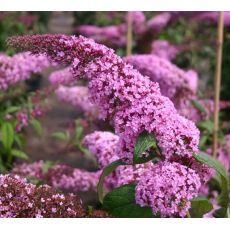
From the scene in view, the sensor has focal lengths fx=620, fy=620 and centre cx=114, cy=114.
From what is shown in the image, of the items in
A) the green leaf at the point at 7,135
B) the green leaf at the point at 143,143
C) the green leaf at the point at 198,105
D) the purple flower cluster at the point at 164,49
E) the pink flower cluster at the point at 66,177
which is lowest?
the pink flower cluster at the point at 66,177

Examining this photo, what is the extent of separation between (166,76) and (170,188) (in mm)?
1224

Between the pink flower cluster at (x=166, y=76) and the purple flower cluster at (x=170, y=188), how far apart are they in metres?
1.07

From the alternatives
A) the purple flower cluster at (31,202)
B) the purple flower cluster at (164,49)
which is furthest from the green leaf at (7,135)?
the purple flower cluster at (164,49)

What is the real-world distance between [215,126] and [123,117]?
1260 millimetres

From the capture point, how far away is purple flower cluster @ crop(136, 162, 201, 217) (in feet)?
4.74

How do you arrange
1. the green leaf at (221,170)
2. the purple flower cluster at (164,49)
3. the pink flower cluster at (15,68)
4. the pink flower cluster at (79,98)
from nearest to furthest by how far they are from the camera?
1. the green leaf at (221,170)
2. the pink flower cluster at (15,68)
3. the pink flower cluster at (79,98)
4. the purple flower cluster at (164,49)

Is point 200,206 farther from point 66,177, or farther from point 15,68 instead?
point 15,68

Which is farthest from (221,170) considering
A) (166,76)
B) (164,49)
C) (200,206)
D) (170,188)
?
(164,49)

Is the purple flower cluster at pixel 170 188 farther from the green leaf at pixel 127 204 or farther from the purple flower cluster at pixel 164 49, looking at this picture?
the purple flower cluster at pixel 164 49

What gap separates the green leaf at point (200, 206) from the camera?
166cm

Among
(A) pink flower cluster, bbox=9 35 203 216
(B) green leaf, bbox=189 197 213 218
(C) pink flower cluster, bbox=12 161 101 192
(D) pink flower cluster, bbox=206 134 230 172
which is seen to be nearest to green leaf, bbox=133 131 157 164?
(A) pink flower cluster, bbox=9 35 203 216

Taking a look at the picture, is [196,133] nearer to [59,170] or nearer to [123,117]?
[123,117]
